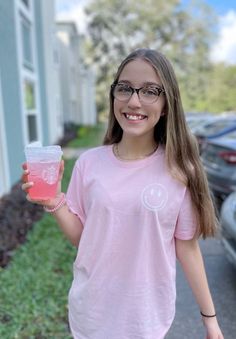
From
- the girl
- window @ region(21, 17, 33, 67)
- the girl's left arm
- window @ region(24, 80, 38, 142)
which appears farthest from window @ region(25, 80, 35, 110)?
the girl's left arm

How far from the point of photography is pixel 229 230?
3367 mm

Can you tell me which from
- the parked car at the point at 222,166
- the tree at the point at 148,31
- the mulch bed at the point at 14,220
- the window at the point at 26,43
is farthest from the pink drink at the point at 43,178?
the tree at the point at 148,31

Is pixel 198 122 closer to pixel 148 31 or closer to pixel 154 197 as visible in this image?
pixel 154 197

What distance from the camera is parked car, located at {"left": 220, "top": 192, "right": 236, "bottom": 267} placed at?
3262mm

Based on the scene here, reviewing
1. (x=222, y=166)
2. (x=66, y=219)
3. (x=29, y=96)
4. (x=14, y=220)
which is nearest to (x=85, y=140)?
(x=29, y=96)

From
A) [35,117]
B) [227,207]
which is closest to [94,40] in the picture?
[35,117]

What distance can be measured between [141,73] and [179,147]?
0.34m

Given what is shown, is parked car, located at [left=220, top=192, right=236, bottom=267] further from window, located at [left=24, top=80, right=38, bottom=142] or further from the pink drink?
window, located at [left=24, top=80, right=38, bottom=142]

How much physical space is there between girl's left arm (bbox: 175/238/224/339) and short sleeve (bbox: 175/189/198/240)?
5 centimetres

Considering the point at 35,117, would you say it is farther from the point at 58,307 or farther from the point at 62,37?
the point at 62,37

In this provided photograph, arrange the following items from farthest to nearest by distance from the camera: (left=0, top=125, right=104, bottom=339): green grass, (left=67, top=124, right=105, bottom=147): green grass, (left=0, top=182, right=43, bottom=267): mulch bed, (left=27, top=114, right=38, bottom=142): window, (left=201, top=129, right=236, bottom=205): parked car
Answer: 1. (left=67, top=124, right=105, bottom=147): green grass
2. (left=27, top=114, right=38, bottom=142): window
3. (left=201, top=129, right=236, bottom=205): parked car
4. (left=0, top=182, right=43, bottom=267): mulch bed
5. (left=0, top=125, right=104, bottom=339): green grass

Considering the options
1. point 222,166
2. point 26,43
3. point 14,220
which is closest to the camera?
point 14,220

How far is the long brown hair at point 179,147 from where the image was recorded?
1.28 meters

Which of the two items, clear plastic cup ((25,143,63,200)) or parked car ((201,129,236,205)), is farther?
parked car ((201,129,236,205))
